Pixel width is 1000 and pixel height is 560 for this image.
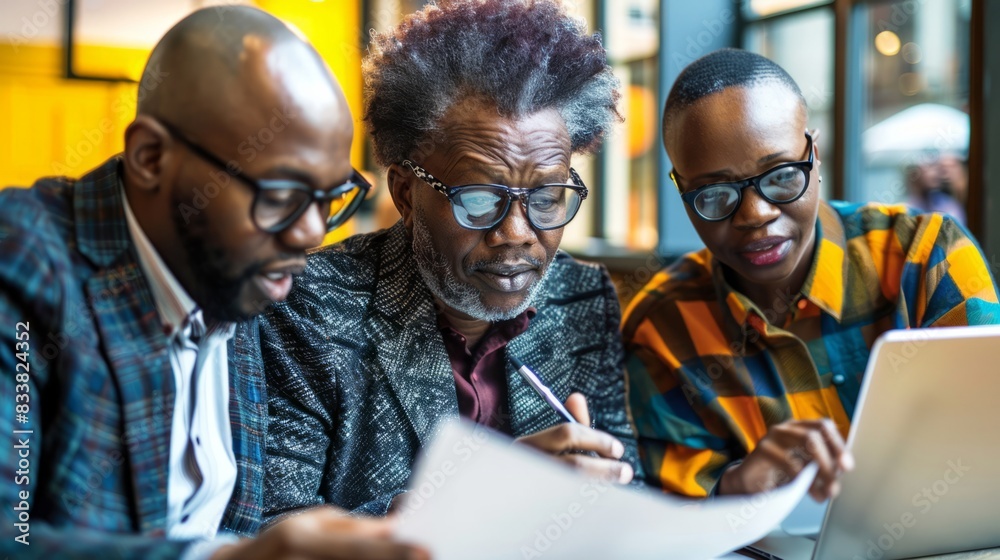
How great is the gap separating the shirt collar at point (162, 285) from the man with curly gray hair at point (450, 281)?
1.34 ft

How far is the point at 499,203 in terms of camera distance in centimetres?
158

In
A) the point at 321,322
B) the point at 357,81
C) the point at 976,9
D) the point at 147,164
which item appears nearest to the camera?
the point at 147,164

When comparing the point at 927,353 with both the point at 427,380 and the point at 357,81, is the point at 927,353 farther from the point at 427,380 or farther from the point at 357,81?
the point at 357,81

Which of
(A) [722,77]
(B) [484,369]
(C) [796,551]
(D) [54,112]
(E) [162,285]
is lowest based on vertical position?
(C) [796,551]

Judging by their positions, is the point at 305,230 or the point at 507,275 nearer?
the point at 305,230

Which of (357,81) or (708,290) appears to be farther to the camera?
(357,81)

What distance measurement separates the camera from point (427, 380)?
1644 millimetres

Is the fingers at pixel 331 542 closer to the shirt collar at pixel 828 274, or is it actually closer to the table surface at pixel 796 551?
the table surface at pixel 796 551

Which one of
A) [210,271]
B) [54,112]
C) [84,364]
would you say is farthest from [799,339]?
[54,112]

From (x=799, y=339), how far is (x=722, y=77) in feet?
1.64

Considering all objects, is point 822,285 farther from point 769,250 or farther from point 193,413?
point 193,413

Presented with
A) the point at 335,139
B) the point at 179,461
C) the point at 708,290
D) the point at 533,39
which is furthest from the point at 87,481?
the point at 708,290

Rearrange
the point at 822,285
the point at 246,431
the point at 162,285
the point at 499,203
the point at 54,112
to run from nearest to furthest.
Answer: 1. the point at 162,285
2. the point at 246,431
3. the point at 499,203
4. the point at 822,285
5. the point at 54,112

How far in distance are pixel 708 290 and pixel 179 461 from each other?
109 cm
